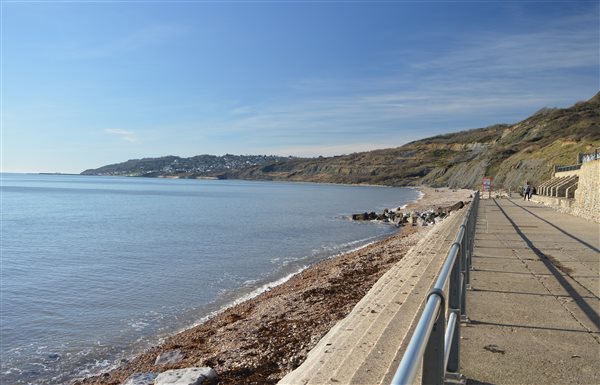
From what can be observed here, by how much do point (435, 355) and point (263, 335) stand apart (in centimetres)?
698

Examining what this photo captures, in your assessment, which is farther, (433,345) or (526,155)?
(526,155)

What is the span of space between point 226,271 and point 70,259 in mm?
8528

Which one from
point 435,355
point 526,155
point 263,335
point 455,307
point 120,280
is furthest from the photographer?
point 526,155

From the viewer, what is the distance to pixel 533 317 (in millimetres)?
5883

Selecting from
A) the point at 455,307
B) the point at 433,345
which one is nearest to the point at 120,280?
the point at 455,307

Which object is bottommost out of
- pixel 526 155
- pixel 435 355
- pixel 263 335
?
pixel 263 335

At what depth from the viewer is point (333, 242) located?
91.5ft

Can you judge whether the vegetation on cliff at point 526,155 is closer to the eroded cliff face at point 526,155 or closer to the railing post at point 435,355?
the eroded cliff face at point 526,155

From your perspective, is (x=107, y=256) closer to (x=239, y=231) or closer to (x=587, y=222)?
(x=239, y=231)

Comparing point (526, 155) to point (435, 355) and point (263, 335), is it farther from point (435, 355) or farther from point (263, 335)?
point (435, 355)

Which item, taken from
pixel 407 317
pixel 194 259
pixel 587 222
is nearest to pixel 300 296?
pixel 407 317

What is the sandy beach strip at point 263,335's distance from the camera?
7.27m

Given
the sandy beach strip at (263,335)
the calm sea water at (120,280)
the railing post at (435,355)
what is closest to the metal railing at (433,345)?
the railing post at (435,355)

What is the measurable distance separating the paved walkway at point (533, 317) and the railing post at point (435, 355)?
6.10ft
